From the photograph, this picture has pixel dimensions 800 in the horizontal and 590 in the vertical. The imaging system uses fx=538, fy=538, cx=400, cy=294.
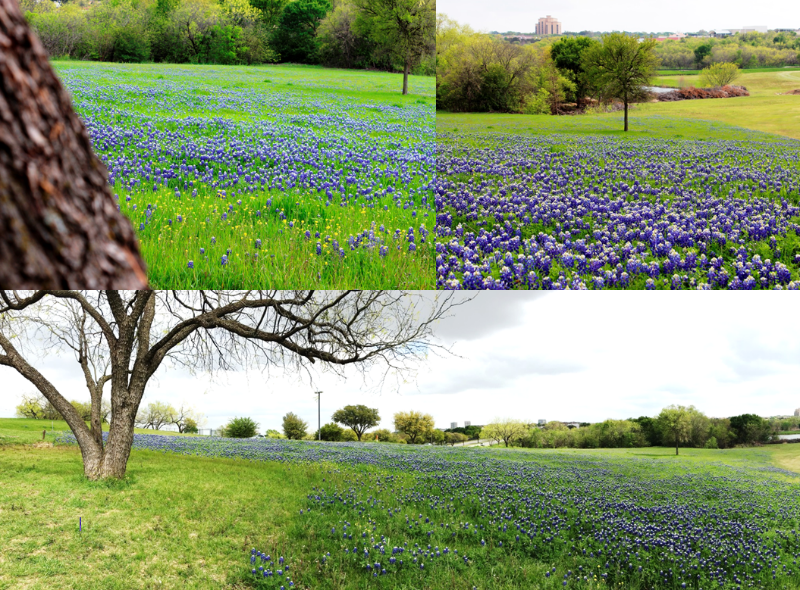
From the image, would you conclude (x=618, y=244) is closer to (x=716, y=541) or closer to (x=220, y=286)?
(x=716, y=541)

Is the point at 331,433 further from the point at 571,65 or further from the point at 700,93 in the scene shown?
the point at 571,65

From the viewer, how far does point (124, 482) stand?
25.8 feet

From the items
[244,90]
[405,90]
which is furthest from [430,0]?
[244,90]

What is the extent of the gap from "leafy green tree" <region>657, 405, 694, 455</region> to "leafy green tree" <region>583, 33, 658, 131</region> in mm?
18956

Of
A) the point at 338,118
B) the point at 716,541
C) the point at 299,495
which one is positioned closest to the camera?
the point at 716,541

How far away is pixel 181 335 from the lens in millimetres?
8000

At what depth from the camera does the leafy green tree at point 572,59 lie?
40031 millimetres

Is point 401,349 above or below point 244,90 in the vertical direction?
below

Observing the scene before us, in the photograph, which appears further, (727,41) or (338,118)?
(727,41)

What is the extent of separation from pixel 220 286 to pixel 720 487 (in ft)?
29.7

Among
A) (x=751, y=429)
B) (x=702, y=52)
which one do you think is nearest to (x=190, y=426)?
(x=751, y=429)

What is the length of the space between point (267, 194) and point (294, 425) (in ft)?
15.4

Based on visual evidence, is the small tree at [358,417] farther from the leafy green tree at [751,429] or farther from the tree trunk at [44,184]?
the leafy green tree at [751,429]

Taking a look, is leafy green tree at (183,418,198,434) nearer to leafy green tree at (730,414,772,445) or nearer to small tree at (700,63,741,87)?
leafy green tree at (730,414,772,445)
